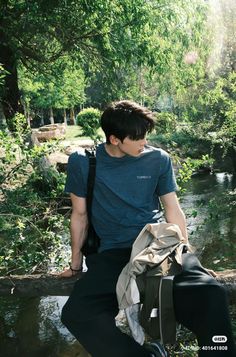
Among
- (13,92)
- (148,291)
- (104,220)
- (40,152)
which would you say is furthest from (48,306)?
(13,92)

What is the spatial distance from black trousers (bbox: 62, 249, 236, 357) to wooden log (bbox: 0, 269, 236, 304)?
1.79 feet

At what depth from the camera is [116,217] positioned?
263 cm

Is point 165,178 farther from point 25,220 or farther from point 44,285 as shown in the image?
point 25,220

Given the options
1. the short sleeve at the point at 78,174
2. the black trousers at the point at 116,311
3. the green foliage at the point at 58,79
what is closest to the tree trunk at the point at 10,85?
the green foliage at the point at 58,79

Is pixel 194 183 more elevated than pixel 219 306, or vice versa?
pixel 219 306

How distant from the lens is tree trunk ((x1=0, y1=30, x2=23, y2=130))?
758cm

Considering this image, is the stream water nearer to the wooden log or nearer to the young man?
the wooden log

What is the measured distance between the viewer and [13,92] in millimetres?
8266

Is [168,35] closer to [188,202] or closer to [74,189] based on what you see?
[188,202]

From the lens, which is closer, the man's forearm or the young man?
the young man

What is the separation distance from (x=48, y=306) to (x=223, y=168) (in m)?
9.80

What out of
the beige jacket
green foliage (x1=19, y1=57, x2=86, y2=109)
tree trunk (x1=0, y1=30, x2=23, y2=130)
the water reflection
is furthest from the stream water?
green foliage (x1=19, y1=57, x2=86, y2=109)

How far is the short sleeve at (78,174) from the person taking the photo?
8.75ft

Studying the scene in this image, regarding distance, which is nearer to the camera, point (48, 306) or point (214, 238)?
point (48, 306)
